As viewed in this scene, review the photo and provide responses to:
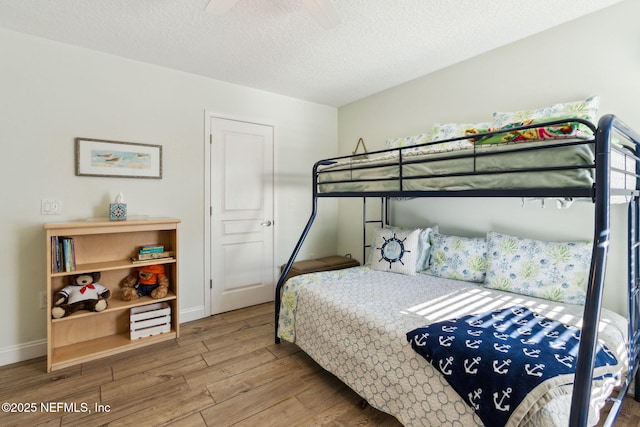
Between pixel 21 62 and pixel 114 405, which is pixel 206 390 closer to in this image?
pixel 114 405

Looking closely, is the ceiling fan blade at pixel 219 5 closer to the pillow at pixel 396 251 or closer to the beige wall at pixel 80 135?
the beige wall at pixel 80 135

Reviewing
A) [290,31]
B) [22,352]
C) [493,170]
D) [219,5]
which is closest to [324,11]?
[219,5]

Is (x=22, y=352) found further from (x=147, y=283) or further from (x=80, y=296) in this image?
(x=147, y=283)

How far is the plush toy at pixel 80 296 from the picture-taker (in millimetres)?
2049

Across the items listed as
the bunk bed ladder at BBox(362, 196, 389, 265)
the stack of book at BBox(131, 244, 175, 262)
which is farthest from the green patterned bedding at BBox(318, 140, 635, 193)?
the stack of book at BBox(131, 244, 175, 262)

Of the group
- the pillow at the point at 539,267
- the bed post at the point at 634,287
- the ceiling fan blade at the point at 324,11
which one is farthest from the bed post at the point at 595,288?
the ceiling fan blade at the point at 324,11

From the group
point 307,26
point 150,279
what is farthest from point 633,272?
point 150,279

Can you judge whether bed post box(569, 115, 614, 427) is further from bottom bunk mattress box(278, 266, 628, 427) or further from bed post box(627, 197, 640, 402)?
bed post box(627, 197, 640, 402)

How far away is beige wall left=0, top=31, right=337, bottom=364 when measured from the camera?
2082 millimetres

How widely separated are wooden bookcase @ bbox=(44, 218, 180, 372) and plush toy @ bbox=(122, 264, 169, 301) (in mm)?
53

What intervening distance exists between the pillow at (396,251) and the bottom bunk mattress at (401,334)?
11 cm

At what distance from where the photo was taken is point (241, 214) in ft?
10.4

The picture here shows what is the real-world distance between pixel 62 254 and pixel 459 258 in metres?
2.96

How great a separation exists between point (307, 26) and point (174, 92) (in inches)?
57.5
